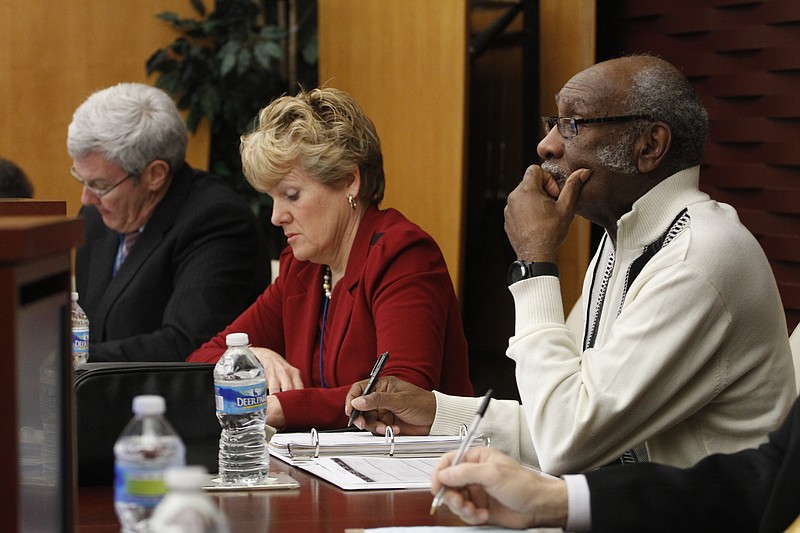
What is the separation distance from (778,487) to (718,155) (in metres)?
2.16

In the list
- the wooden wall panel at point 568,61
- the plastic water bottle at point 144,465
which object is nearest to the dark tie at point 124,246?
the wooden wall panel at point 568,61

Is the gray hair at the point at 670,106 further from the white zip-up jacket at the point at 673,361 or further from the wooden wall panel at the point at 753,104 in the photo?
the wooden wall panel at the point at 753,104

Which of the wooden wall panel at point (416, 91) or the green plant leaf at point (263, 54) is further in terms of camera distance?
the green plant leaf at point (263, 54)

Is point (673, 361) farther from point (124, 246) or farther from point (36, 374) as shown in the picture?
point (124, 246)

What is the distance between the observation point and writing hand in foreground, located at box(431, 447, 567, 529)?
1328 mm

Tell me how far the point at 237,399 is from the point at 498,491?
506mm

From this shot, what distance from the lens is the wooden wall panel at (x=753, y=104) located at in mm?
3090

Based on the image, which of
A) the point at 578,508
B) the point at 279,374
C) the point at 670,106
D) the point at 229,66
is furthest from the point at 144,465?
the point at 229,66

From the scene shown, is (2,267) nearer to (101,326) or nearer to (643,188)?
(643,188)

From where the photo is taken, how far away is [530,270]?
1.90 metres

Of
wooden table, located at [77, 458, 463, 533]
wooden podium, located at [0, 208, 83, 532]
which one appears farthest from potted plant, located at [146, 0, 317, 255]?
wooden podium, located at [0, 208, 83, 532]

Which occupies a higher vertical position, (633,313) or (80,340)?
(633,313)

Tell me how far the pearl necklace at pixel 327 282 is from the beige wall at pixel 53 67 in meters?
3.04

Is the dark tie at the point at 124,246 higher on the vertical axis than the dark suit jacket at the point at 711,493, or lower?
higher
